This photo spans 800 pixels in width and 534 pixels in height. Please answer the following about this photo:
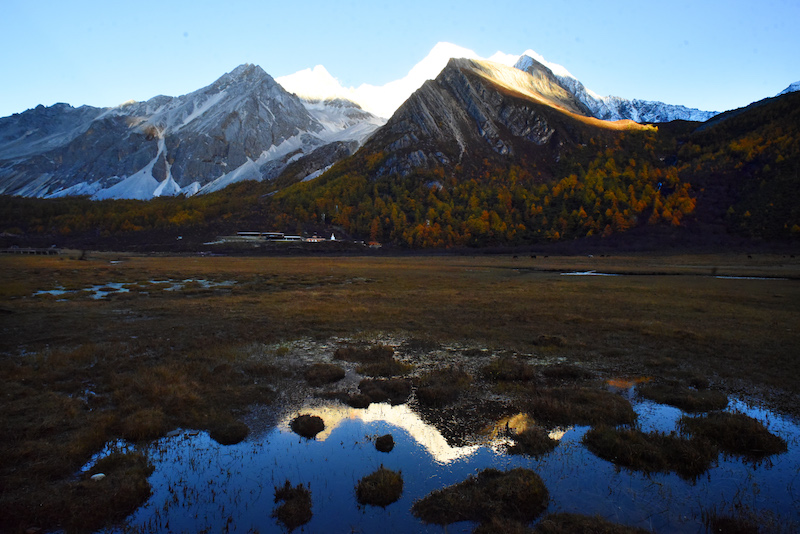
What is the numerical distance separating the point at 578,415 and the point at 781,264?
86214mm

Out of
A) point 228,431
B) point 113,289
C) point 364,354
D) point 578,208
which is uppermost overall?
point 578,208

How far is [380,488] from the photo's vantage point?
759cm

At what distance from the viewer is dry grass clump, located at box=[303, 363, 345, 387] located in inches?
550

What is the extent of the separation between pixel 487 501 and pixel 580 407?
17.7 ft

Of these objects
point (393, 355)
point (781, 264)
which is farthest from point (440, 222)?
point (393, 355)

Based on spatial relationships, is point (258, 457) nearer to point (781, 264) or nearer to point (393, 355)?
point (393, 355)

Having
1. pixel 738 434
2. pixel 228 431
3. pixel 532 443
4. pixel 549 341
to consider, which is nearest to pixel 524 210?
pixel 549 341

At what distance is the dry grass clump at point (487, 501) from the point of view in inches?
276

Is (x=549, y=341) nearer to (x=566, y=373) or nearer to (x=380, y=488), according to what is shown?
(x=566, y=373)

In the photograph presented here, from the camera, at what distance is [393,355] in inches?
682

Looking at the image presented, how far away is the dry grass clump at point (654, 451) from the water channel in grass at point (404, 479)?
24 centimetres

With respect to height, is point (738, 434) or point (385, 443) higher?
point (738, 434)

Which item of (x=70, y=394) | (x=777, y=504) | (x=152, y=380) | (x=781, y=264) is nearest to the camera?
(x=777, y=504)

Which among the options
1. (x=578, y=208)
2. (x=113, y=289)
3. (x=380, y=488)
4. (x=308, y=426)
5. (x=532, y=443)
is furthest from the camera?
(x=578, y=208)
